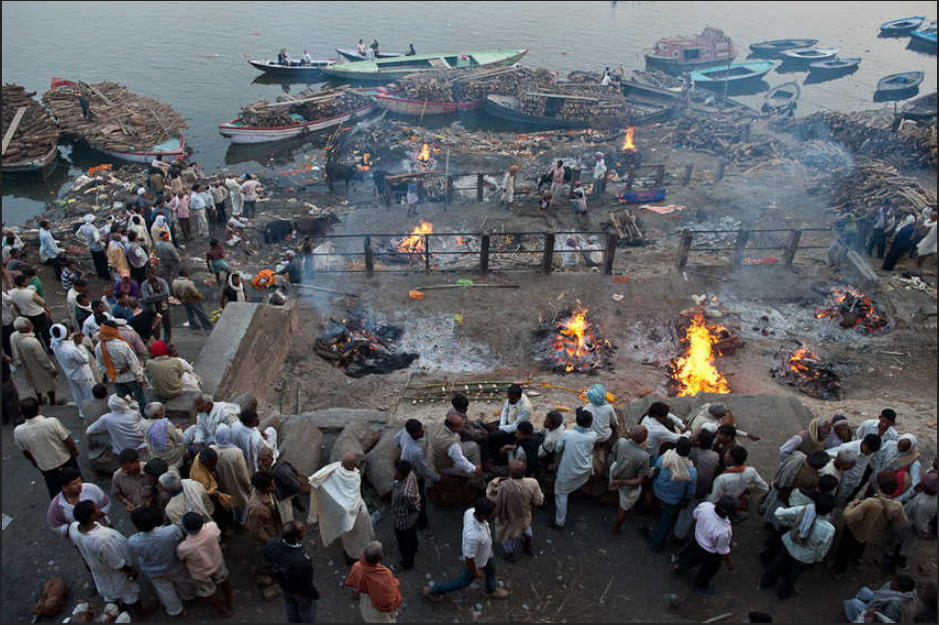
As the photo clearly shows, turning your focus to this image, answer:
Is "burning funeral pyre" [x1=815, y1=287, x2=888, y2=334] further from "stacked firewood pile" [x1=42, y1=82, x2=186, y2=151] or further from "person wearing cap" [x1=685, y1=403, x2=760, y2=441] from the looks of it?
"stacked firewood pile" [x1=42, y1=82, x2=186, y2=151]

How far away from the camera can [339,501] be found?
579 centimetres

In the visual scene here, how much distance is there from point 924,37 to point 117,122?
64.3 meters

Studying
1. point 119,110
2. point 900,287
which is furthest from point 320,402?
point 119,110

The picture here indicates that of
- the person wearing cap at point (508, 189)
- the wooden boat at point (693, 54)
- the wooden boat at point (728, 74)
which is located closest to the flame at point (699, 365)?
the person wearing cap at point (508, 189)

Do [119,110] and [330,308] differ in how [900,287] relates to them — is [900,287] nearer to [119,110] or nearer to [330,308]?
[330,308]

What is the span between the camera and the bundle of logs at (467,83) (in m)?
30.8

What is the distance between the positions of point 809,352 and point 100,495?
1175 centimetres

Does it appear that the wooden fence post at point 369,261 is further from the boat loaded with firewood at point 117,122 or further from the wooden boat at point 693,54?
the wooden boat at point 693,54

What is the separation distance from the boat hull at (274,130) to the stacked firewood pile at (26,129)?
6989 millimetres

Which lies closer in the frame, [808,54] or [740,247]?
[740,247]

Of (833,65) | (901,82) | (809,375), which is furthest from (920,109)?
(809,375)

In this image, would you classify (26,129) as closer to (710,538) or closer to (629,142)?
(629,142)

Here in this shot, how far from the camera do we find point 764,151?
78.8 ft

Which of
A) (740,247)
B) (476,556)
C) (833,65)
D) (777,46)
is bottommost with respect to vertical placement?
(476,556)
